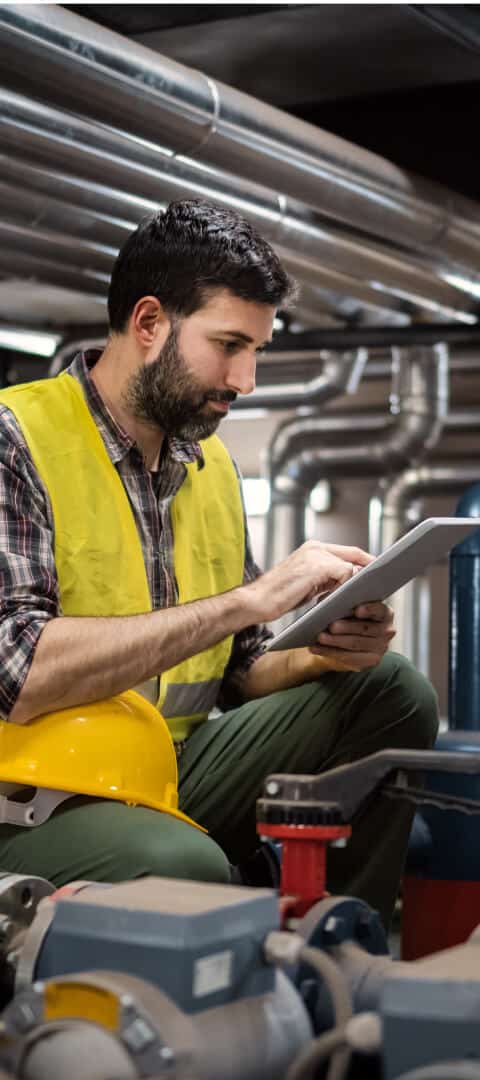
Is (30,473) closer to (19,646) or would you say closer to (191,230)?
(19,646)

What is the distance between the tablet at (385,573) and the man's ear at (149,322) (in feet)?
1.43

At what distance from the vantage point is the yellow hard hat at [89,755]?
1.66m

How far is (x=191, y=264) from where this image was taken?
1.98 metres

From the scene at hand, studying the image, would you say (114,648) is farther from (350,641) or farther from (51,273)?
(51,273)

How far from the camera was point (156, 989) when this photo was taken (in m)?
1.05

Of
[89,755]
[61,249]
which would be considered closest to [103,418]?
[89,755]

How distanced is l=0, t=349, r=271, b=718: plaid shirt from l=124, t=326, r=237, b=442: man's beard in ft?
0.14

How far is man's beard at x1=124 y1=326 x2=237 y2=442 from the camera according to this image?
6.46 feet

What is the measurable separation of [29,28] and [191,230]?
49 cm

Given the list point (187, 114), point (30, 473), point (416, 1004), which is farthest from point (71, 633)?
point (187, 114)

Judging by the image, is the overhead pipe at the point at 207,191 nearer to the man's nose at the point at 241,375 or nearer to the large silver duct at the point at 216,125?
the large silver duct at the point at 216,125

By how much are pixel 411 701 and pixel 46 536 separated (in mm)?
561

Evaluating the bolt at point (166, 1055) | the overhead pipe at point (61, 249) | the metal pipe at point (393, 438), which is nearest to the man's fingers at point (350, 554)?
the bolt at point (166, 1055)

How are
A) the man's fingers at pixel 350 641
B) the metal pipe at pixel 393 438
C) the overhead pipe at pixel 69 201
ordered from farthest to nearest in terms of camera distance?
1. the metal pipe at pixel 393 438
2. the overhead pipe at pixel 69 201
3. the man's fingers at pixel 350 641
